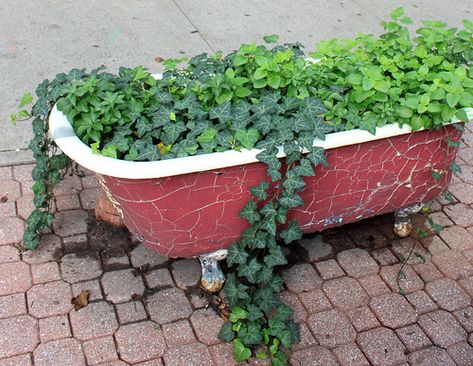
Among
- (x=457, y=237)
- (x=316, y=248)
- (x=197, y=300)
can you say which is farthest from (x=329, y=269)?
(x=457, y=237)

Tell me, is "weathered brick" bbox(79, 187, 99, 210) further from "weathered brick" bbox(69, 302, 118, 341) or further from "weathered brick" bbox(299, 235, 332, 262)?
"weathered brick" bbox(299, 235, 332, 262)

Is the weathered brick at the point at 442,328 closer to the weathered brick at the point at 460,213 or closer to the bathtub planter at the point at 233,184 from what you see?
the bathtub planter at the point at 233,184

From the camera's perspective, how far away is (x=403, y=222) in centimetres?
302

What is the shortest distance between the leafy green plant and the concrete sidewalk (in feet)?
4.72

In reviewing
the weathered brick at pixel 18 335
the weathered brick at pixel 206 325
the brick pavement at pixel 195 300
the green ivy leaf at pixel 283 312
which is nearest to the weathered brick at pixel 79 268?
the brick pavement at pixel 195 300

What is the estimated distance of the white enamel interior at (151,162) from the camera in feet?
6.72

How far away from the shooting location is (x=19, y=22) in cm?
462

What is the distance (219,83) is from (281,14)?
3.06 meters

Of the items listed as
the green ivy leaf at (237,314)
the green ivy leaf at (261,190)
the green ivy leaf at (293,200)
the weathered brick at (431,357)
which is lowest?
the weathered brick at (431,357)

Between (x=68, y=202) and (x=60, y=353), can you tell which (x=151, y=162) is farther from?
(x=68, y=202)

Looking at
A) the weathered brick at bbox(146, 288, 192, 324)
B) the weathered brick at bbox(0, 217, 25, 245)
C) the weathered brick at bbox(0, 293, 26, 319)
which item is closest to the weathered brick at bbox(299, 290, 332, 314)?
the weathered brick at bbox(146, 288, 192, 324)

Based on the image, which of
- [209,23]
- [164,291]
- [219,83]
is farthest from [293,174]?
[209,23]

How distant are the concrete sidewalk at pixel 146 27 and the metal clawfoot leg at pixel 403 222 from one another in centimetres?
211

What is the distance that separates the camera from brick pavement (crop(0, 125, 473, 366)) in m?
2.43
